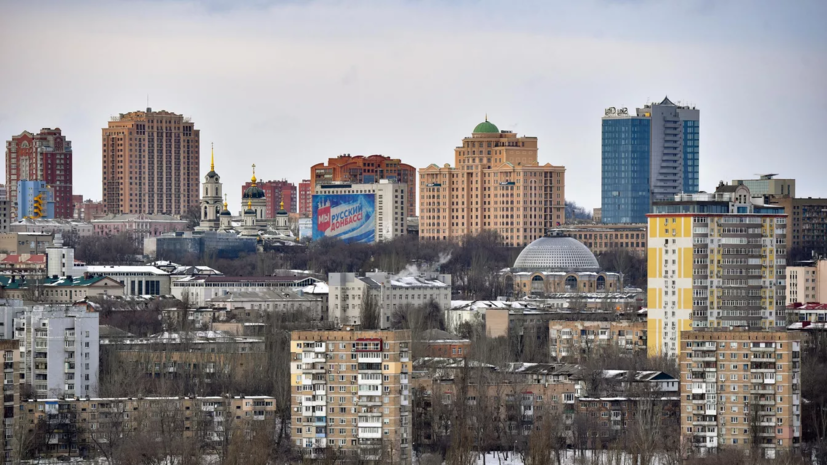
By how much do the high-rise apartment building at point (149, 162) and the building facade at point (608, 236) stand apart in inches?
1237

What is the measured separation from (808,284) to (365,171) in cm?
4055

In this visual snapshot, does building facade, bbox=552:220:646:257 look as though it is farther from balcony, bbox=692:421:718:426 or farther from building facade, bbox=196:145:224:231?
balcony, bbox=692:421:718:426

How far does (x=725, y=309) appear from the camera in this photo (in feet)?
206

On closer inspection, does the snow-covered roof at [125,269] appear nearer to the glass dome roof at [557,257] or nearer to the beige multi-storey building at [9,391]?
the glass dome roof at [557,257]

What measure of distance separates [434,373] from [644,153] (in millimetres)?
65551

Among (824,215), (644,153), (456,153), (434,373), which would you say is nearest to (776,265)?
(434,373)

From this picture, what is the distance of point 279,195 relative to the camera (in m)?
164

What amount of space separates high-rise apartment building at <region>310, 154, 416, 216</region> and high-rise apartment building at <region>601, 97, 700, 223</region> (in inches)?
398

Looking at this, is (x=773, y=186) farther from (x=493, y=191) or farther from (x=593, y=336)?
(x=593, y=336)

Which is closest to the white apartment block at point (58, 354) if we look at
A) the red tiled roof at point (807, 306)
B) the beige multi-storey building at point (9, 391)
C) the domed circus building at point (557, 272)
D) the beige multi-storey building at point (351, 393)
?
the beige multi-storey building at point (9, 391)

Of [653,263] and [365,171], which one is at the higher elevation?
[365,171]

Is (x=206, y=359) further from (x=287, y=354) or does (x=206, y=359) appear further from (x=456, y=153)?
(x=456, y=153)

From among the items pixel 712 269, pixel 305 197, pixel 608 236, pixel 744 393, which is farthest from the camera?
pixel 305 197

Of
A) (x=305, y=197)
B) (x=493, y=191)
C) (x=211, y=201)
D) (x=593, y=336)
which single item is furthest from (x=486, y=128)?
(x=305, y=197)
